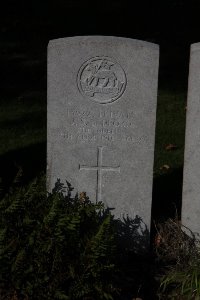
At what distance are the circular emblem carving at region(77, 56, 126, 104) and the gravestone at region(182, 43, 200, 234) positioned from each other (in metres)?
0.50

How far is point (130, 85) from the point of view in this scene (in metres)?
4.71

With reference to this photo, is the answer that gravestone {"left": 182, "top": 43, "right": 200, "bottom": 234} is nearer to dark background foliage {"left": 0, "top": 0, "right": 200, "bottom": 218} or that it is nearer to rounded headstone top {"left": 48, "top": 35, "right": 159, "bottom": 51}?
rounded headstone top {"left": 48, "top": 35, "right": 159, "bottom": 51}

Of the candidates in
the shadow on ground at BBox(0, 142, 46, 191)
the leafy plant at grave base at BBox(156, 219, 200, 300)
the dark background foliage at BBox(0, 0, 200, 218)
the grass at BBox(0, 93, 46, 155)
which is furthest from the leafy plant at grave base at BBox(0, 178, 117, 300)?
the grass at BBox(0, 93, 46, 155)

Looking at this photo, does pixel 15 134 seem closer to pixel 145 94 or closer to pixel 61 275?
pixel 145 94

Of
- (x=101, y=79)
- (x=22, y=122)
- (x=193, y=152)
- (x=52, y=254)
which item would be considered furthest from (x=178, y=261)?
(x=22, y=122)

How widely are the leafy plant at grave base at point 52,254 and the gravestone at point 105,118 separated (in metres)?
0.54

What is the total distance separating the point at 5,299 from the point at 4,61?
21.7 feet

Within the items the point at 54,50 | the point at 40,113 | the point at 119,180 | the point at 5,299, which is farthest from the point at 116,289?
the point at 40,113

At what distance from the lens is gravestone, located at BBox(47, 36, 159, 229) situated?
4.65 meters

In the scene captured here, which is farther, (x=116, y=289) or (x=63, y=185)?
(x=63, y=185)

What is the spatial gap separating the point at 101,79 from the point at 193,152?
0.87 meters

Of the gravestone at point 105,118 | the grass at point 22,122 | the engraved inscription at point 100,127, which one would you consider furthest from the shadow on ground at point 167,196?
the grass at point 22,122

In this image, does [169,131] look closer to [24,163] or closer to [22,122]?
[22,122]

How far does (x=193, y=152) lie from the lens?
4863mm
